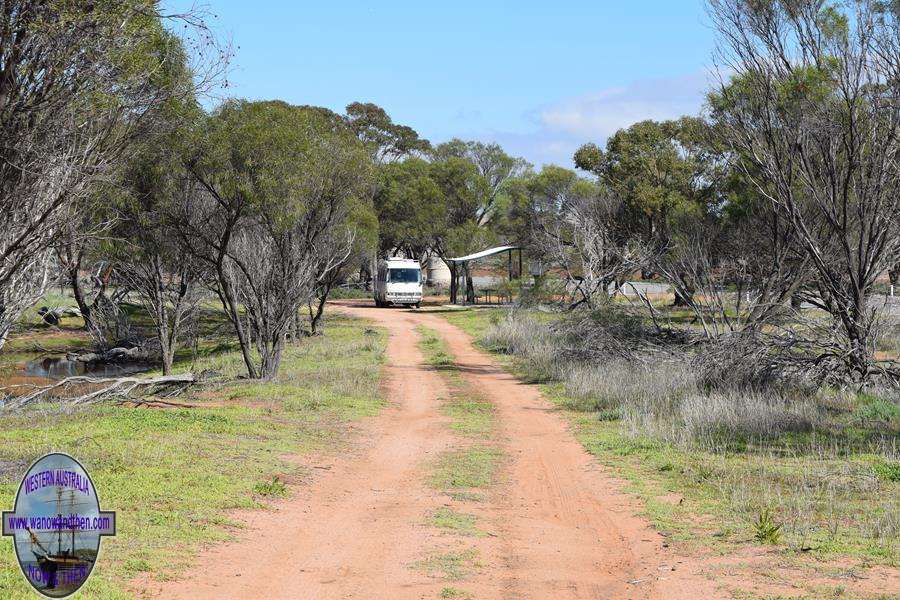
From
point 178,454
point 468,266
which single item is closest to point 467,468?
point 178,454

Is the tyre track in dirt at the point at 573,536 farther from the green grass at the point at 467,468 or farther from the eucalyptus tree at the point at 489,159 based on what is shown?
the eucalyptus tree at the point at 489,159

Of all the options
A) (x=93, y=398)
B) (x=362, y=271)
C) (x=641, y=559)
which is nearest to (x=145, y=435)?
(x=93, y=398)

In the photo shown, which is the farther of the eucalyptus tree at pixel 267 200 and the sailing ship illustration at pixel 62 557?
the eucalyptus tree at pixel 267 200

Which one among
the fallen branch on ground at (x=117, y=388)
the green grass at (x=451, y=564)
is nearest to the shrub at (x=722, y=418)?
the green grass at (x=451, y=564)

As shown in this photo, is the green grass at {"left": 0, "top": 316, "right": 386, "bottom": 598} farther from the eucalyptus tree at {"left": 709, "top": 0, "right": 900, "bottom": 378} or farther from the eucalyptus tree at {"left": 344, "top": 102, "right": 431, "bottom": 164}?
the eucalyptus tree at {"left": 344, "top": 102, "right": 431, "bottom": 164}

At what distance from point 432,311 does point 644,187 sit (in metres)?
13.8

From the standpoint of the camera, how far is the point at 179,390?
18547mm

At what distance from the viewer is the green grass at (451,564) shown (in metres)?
7.27

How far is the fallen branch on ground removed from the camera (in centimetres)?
1563

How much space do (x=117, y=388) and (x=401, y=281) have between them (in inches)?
1447

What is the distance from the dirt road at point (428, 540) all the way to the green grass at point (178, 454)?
40cm

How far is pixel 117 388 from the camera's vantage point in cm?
1675

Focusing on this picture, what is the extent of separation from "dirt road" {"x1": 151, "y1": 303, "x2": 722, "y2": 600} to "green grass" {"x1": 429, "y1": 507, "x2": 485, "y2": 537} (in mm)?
136

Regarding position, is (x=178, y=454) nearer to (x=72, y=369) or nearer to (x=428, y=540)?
(x=428, y=540)
